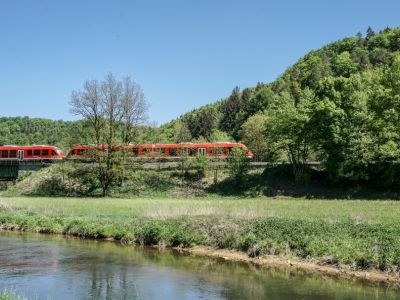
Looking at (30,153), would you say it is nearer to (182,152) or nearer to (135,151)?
(135,151)

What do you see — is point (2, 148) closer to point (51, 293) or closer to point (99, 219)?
point (99, 219)

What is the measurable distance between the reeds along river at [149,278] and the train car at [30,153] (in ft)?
165

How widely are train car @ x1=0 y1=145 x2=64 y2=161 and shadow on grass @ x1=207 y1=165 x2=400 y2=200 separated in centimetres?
2667

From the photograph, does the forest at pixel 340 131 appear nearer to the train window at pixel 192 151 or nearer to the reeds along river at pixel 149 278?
the train window at pixel 192 151

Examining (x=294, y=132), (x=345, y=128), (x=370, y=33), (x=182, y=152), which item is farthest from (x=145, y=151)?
(x=370, y=33)

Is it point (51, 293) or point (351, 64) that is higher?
point (351, 64)

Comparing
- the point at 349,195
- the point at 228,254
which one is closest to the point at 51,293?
the point at 228,254

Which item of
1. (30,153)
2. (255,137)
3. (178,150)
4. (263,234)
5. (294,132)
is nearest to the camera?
(263,234)

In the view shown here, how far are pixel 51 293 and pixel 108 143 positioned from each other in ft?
156

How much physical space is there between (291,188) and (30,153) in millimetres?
39897

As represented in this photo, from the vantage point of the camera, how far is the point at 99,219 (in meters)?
34.8

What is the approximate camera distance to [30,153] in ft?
249

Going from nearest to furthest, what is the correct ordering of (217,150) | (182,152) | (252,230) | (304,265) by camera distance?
(304,265)
(252,230)
(182,152)
(217,150)

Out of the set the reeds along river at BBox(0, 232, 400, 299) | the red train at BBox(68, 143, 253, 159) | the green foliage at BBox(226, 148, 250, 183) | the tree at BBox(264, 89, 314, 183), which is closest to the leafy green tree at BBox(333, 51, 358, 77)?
the red train at BBox(68, 143, 253, 159)
